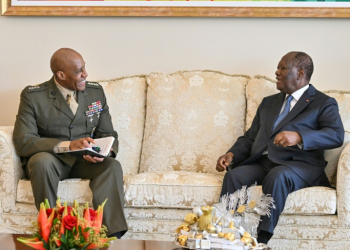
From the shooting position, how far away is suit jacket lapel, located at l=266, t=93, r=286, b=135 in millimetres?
3143

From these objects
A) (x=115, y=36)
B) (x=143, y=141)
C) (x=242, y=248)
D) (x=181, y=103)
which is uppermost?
(x=115, y=36)

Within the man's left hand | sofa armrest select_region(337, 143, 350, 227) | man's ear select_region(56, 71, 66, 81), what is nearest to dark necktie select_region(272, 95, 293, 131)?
sofa armrest select_region(337, 143, 350, 227)

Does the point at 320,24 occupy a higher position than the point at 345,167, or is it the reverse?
the point at 320,24

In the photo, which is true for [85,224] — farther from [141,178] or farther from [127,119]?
[127,119]

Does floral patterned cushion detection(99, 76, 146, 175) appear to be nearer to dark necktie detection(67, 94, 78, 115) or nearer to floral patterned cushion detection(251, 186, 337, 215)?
dark necktie detection(67, 94, 78, 115)

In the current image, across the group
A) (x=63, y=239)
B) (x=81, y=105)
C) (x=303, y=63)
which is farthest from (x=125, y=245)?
(x=303, y=63)

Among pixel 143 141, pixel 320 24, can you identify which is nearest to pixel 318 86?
pixel 320 24

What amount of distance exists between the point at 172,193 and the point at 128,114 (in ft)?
2.69

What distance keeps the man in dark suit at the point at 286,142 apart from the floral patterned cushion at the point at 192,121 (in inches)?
7.1

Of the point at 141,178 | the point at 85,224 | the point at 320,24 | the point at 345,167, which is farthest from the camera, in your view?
the point at 320,24

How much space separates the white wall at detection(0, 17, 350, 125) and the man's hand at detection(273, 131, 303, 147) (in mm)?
999

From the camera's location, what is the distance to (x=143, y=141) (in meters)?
3.50

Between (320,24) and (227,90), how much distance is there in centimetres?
84

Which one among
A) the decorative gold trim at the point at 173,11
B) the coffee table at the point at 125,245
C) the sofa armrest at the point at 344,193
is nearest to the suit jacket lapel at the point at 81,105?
the decorative gold trim at the point at 173,11
